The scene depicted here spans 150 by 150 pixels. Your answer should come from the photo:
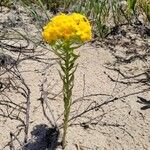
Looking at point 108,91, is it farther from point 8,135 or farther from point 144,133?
point 8,135

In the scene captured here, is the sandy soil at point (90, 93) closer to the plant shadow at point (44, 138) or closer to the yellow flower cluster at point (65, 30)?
the plant shadow at point (44, 138)

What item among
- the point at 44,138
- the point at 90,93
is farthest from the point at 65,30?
the point at 90,93

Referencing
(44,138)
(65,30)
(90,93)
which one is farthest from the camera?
(90,93)

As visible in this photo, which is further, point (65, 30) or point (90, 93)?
point (90, 93)

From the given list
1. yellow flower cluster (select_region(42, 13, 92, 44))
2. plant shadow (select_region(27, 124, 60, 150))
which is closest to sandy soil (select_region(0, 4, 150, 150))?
plant shadow (select_region(27, 124, 60, 150))

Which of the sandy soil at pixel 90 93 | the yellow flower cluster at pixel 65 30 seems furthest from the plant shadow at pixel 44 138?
the yellow flower cluster at pixel 65 30

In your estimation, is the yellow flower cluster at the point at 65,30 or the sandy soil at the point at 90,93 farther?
the sandy soil at the point at 90,93

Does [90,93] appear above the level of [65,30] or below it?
above

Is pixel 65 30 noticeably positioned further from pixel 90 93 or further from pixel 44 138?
pixel 90 93

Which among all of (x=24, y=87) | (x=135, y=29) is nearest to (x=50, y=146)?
(x=24, y=87)
